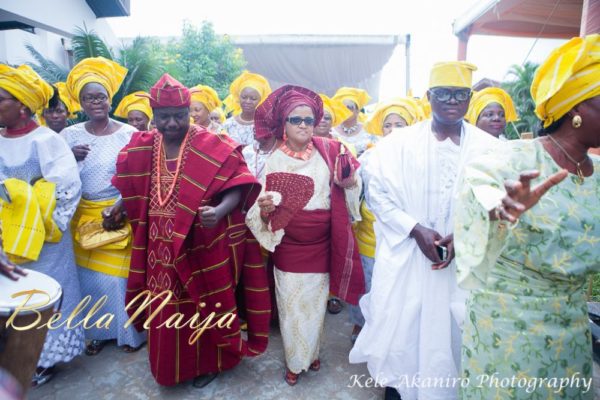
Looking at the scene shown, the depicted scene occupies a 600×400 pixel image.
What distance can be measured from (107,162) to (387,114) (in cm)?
320

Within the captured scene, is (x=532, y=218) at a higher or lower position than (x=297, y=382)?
higher

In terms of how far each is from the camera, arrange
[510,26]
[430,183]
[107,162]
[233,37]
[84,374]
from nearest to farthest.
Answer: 1. [430,183]
2. [84,374]
3. [107,162]
4. [510,26]
5. [233,37]

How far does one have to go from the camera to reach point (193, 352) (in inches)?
119

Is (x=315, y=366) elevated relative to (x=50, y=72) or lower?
lower

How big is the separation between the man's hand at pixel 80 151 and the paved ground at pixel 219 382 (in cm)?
176

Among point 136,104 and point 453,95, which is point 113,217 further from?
point 453,95

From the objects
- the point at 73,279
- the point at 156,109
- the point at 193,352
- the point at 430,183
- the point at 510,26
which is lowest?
the point at 193,352

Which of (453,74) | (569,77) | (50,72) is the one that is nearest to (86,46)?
(50,72)

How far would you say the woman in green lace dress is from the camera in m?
1.66

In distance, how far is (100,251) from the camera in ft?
11.8

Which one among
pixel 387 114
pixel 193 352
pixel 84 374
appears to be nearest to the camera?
pixel 193 352

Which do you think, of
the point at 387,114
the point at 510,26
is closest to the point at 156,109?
the point at 387,114

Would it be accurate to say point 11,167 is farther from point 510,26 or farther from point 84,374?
point 510,26

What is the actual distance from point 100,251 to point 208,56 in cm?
1198
